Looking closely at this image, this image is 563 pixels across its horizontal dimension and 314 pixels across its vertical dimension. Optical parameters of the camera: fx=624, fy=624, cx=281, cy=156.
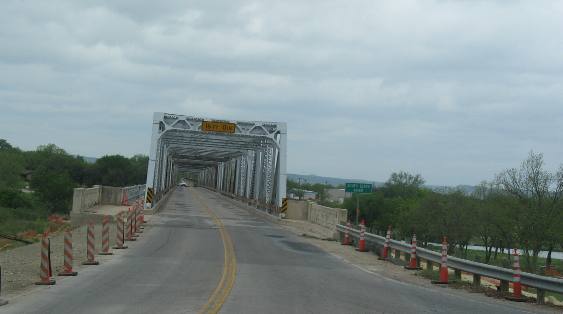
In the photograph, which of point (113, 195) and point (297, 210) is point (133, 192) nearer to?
point (113, 195)

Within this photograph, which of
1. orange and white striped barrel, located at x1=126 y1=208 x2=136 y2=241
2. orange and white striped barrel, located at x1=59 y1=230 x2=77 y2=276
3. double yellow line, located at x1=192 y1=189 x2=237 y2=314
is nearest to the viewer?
double yellow line, located at x1=192 y1=189 x2=237 y2=314

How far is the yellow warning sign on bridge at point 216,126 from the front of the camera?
40656 millimetres

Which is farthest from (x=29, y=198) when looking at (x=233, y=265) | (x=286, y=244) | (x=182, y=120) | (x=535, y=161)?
(x=233, y=265)

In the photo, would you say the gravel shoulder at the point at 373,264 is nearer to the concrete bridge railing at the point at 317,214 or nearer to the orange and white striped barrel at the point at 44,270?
the concrete bridge railing at the point at 317,214

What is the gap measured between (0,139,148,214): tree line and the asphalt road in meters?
68.0

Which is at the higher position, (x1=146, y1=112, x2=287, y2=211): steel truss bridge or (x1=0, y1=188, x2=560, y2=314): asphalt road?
(x1=146, y1=112, x2=287, y2=211): steel truss bridge

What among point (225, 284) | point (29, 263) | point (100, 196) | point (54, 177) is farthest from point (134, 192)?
point (54, 177)

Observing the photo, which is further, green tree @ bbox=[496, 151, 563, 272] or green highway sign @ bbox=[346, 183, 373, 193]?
green tree @ bbox=[496, 151, 563, 272]

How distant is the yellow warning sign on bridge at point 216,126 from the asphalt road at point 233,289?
20.9m

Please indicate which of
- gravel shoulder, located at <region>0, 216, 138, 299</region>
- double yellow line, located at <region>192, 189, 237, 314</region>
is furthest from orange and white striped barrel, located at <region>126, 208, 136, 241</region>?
double yellow line, located at <region>192, 189, 237, 314</region>

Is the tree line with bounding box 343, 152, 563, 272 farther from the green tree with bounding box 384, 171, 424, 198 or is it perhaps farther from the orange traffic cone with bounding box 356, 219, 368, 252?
the green tree with bounding box 384, 171, 424, 198

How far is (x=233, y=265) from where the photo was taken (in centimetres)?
1617

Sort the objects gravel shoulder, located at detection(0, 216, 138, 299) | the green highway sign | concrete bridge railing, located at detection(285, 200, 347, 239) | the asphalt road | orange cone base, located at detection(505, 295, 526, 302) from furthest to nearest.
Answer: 1. concrete bridge railing, located at detection(285, 200, 347, 239)
2. the green highway sign
3. orange cone base, located at detection(505, 295, 526, 302)
4. gravel shoulder, located at detection(0, 216, 138, 299)
5. the asphalt road

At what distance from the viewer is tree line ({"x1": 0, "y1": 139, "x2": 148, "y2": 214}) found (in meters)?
82.9
